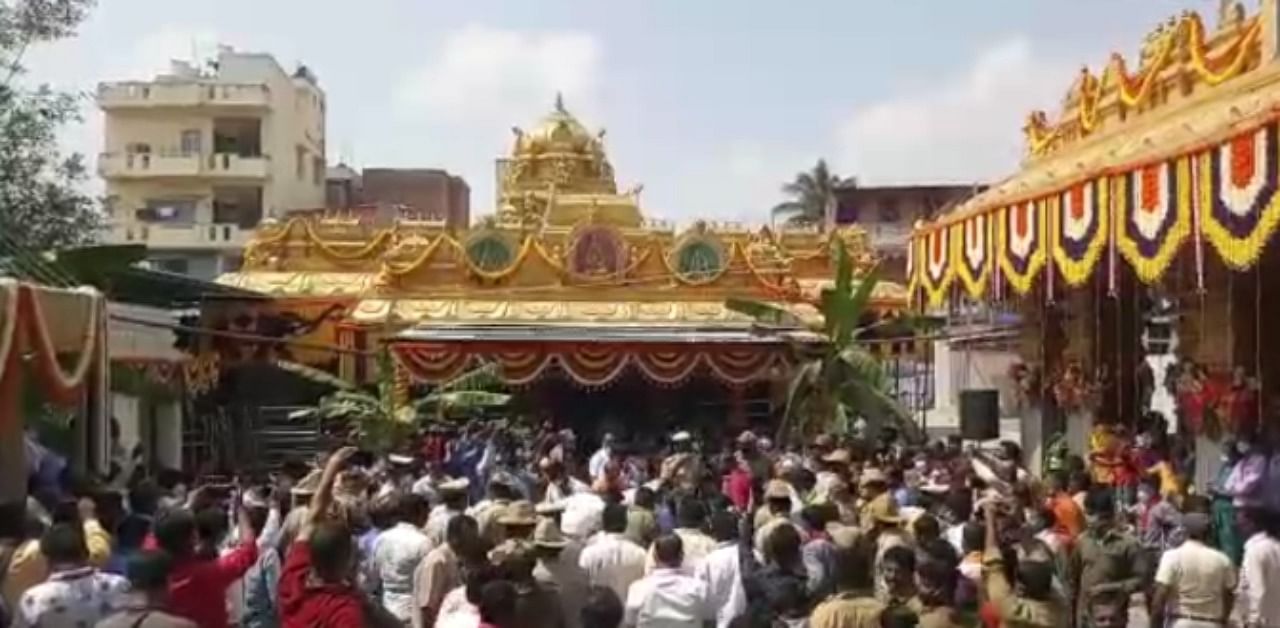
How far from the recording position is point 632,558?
8.77m

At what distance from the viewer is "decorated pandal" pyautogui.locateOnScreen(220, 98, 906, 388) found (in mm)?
29297

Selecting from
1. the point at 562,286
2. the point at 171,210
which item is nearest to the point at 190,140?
the point at 171,210

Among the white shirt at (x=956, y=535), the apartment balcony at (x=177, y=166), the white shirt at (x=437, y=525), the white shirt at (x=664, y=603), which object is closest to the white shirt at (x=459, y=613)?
the white shirt at (x=664, y=603)

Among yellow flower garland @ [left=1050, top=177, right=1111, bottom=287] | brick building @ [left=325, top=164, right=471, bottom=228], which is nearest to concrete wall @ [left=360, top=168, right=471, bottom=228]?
brick building @ [left=325, top=164, right=471, bottom=228]

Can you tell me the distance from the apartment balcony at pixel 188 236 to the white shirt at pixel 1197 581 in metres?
37.3

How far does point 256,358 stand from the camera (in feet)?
90.7

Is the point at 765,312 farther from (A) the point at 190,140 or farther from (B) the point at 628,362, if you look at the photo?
(A) the point at 190,140

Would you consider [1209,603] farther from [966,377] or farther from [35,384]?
[966,377]

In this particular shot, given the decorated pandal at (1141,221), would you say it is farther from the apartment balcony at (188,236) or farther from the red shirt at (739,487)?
the apartment balcony at (188,236)

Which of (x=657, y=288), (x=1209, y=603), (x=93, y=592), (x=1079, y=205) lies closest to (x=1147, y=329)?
(x=1079, y=205)

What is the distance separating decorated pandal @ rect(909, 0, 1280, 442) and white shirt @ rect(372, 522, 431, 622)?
6.17m

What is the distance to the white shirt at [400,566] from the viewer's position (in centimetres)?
896

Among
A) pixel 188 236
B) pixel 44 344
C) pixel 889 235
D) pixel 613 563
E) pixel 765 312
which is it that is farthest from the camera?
pixel 889 235

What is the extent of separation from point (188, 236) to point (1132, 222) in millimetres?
32990
